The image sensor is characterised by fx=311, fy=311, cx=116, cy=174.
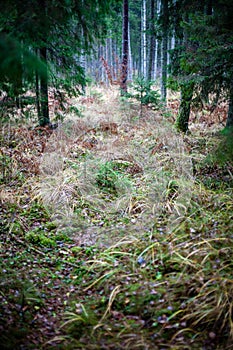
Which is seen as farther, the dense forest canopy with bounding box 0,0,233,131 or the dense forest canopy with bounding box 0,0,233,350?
the dense forest canopy with bounding box 0,0,233,350

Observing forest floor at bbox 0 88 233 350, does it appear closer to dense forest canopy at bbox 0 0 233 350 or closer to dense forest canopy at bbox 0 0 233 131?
dense forest canopy at bbox 0 0 233 350

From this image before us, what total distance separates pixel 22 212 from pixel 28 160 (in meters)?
1.69

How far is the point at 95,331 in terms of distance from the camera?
2705mm

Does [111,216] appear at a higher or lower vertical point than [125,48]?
lower

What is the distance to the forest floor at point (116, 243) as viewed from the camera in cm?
271

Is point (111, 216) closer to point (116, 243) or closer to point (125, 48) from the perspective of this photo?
point (116, 243)

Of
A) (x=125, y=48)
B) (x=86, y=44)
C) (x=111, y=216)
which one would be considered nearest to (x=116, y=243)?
(x=111, y=216)

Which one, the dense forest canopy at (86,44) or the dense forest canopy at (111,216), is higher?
the dense forest canopy at (86,44)

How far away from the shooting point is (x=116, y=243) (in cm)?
388

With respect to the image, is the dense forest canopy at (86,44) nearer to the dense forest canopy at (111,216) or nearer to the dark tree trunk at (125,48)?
the dense forest canopy at (111,216)

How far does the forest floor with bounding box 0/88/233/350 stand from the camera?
271 cm

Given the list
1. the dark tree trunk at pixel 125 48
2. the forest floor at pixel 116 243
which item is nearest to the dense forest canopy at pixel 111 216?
the forest floor at pixel 116 243

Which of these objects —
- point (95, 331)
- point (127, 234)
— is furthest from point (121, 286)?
point (127, 234)

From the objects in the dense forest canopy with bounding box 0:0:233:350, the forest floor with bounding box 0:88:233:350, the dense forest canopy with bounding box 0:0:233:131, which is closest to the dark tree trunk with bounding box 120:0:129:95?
the dense forest canopy with bounding box 0:0:233:131
